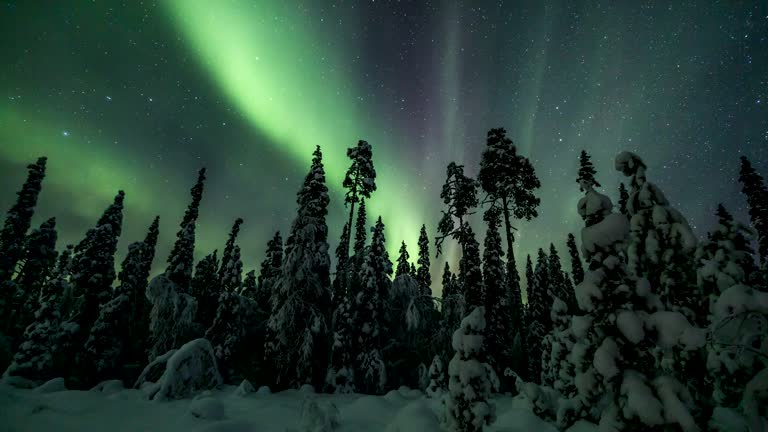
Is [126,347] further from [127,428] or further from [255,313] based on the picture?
[127,428]

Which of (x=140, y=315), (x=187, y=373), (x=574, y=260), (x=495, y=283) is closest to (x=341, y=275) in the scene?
(x=495, y=283)

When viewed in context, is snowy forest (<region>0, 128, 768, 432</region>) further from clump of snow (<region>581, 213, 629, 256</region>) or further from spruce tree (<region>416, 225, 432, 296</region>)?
spruce tree (<region>416, 225, 432, 296</region>)

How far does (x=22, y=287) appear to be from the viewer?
35219 mm

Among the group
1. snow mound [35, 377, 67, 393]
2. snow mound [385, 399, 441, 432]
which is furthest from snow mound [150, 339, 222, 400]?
snow mound [385, 399, 441, 432]

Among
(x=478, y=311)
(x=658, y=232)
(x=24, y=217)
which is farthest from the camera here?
(x=24, y=217)

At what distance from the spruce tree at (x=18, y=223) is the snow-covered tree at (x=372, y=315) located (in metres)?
34.5

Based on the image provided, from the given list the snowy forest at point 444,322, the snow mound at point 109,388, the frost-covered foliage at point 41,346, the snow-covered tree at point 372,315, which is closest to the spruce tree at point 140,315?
the snowy forest at point 444,322

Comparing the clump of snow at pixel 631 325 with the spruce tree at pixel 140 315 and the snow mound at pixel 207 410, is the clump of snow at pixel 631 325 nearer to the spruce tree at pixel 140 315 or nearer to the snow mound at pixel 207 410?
the snow mound at pixel 207 410

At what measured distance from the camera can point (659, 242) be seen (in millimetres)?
6535

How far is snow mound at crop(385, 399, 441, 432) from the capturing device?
7032 mm

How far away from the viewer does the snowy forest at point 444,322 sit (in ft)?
17.0

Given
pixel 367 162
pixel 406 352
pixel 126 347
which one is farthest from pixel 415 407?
pixel 126 347

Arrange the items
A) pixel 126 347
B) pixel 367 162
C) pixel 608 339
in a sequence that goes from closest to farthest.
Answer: pixel 608 339, pixel 367 162, pixel 126 347

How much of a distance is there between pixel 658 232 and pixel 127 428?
11.7 metres
